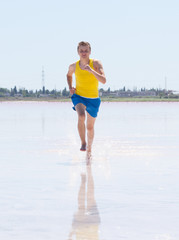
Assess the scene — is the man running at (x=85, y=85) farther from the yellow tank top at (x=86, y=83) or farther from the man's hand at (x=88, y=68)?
the man's hand at (x=88, y=68)

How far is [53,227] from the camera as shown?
14.8 feet

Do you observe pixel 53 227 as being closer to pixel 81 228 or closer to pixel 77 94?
pixel 81 228

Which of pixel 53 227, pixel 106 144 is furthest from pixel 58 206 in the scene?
pixel 106 144

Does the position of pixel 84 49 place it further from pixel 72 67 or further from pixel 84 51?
pixel 72 67

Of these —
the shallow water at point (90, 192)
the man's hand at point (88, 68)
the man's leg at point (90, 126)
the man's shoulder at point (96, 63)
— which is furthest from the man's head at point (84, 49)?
the shallow water at point (90, 192)

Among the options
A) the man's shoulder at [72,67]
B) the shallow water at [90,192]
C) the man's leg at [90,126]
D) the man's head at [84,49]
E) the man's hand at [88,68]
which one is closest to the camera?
the shallow water at [90,192]

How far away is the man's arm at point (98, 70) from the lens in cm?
859

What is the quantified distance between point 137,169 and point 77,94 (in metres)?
1.94

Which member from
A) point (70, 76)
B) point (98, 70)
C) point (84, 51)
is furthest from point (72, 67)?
point (98, 70)

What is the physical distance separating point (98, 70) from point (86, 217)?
172 inches

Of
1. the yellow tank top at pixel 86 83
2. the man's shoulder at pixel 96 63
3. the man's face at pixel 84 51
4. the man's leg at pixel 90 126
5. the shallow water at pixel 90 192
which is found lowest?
the shallow water at pixel 90 192

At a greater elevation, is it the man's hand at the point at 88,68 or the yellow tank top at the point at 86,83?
the man's hand at the point at 88,68

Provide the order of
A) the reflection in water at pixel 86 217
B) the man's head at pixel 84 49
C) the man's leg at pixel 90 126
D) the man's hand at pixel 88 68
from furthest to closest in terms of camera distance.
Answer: the man's leg at pixel 90 126, the man's head at pixel 84 49, the man's hand at pixel 88 68, the reflection in water at pixel 86 217

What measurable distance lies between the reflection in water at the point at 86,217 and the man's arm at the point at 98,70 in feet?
7.95
